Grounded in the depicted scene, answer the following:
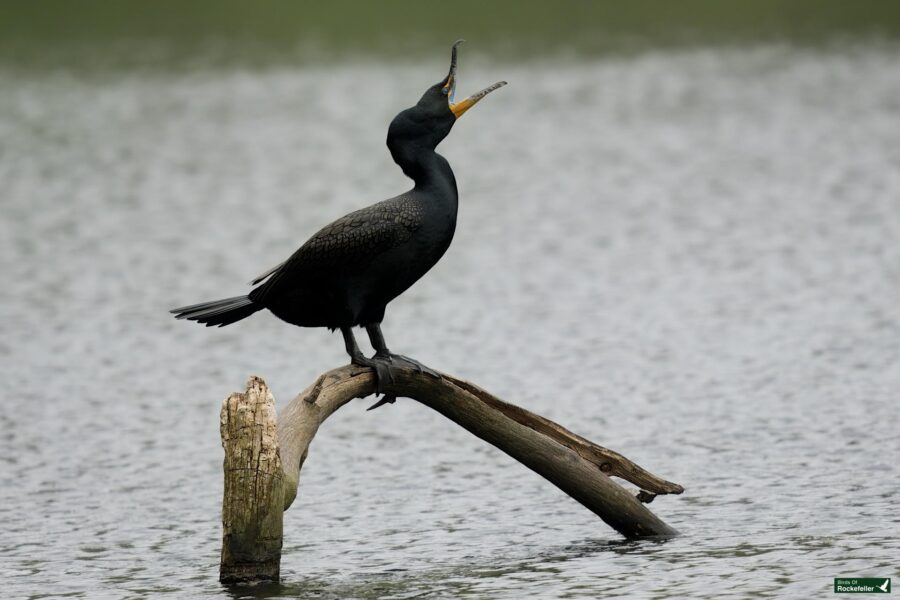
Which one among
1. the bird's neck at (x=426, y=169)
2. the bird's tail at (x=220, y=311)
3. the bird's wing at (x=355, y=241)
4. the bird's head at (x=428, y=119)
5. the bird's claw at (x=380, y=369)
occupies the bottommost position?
the bird's claw at (x=380, y=369)

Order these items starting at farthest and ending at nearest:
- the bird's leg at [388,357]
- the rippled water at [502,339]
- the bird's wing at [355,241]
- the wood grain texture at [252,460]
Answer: the rippled water at [502,339], the bird's leg at [388,357], the bird's wing at [355,241], the wood grain texture at [252,460]

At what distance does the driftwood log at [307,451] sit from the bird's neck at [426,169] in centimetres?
107

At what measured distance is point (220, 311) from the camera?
8977 mm

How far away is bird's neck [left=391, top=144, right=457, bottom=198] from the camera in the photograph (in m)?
8.91

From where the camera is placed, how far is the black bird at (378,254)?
8773 millimetres

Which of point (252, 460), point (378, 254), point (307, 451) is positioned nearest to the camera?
point (252, 460)

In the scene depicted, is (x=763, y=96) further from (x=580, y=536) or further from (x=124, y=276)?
(x=580, y=536)

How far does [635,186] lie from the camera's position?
91.9 ft

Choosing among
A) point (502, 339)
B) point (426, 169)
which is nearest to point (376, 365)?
point (426, 169)

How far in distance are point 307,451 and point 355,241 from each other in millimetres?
1233

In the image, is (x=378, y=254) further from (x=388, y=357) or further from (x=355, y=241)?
(x=388, y=357)

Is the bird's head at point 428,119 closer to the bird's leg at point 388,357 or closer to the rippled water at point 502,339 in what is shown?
the bird's leg at point 388,357

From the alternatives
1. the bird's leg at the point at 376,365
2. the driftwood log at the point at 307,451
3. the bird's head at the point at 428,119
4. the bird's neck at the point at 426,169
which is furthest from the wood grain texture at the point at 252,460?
the bird's head at the point at 428,119

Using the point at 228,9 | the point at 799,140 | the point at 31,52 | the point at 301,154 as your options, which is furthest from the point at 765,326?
the point at 228,9
